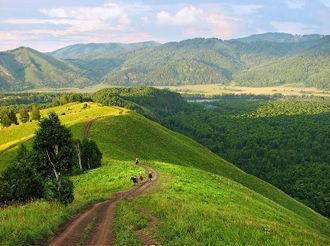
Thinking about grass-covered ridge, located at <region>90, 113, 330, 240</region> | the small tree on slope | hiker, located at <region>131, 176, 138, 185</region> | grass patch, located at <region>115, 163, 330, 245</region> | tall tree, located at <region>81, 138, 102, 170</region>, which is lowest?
grass-covered ridge, located at <region>90, 113, 330, 240</region>

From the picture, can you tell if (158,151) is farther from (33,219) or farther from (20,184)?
(33,219)

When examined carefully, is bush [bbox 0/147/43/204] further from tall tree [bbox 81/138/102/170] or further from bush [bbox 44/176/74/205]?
tall tree [bbox 81/138/102/170]

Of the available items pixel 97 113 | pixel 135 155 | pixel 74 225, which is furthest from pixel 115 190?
pixel 97 113

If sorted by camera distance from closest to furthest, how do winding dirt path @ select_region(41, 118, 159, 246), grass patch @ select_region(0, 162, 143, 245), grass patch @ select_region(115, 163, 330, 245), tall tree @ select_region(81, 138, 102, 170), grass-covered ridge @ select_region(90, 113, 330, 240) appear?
grass patch @ select_region(0, 162, 143, 245)
grass patch @ select_region(115, 163, 330, 245)
winding dirt path @ select_region(41, 118, 159, 246)
tall tree @ select_region(81, 138, 102, 170)
grass-covered ridge @ select_region(90, 113, 330, 240)

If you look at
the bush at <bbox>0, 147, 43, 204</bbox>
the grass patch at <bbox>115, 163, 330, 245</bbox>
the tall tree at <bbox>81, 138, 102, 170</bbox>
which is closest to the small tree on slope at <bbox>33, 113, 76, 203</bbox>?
the bush at <bbox>0, 147, 43, 204</bbox>

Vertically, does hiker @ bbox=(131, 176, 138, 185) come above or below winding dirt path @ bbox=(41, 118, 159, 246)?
below

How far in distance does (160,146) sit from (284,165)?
96155 mm

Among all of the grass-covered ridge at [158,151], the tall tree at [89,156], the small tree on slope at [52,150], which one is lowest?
the grass-covered ridge at [158,151]

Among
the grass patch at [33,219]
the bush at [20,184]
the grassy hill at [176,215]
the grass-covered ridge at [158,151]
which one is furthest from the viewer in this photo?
the grass-covered ridge at [158,151]

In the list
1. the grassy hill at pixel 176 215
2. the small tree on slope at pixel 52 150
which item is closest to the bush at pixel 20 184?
the small tree on slope at pixel 52 150

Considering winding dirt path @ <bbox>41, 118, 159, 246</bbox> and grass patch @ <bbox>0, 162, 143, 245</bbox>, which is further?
winding dirt path @ <bbox>41, 118, 159, 246</bbox>

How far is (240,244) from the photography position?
2189cm

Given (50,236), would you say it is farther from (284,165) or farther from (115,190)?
(284,165)

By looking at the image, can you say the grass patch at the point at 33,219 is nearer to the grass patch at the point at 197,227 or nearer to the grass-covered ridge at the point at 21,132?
the grass patch at the point at 197,227
